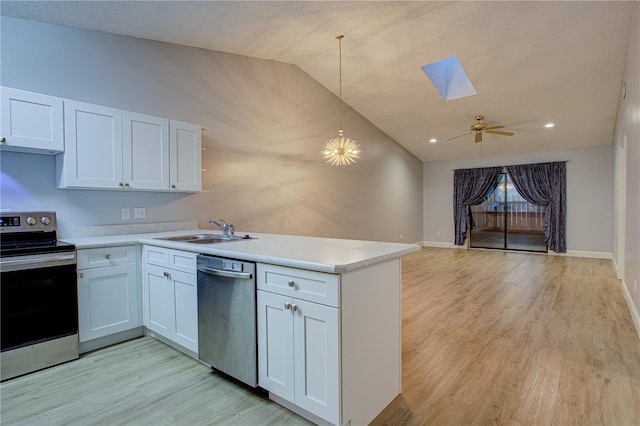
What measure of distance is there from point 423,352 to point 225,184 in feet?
9.62

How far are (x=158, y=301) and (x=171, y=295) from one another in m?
0.24

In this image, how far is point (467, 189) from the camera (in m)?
8.27

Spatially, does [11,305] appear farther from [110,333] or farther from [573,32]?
[573,32]

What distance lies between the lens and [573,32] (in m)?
3.49

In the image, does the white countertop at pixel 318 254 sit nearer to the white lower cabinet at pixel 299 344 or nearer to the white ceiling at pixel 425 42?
the white lower cabinet at pixel 299 344

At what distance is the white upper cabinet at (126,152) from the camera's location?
2.58 m

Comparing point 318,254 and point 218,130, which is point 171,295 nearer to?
point 318,254

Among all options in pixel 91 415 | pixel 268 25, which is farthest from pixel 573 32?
pixel 91 415

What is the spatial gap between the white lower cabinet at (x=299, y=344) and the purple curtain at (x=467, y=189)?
7.70 m

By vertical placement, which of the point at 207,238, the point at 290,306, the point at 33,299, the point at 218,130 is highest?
the point at 218,130

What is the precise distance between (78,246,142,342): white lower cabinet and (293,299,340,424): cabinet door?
1.82 metres

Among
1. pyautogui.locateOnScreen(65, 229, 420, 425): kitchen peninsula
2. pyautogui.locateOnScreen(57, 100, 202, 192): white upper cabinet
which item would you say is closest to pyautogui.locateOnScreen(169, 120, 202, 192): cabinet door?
pyautogui.locateOnScreen(57, 100, 202, 192): white upper cabinet

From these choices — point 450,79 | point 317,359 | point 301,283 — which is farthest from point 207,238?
point 450,79

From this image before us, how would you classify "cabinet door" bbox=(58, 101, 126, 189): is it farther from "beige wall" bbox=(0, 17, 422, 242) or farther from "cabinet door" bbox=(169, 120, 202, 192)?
"cabinet door" bbox=(169, 120, 202, 192)
